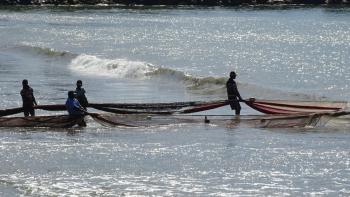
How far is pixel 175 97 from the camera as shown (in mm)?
33906

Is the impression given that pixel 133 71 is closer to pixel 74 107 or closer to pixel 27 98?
pixel 27 98

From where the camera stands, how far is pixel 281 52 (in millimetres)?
61719

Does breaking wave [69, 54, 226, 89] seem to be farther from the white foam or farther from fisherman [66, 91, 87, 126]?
fisherman [66, 91, 87, 126]

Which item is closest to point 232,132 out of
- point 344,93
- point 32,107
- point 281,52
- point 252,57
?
point 32,107

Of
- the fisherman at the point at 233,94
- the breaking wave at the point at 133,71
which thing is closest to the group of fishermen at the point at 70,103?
the fisherman at the point at 233,94

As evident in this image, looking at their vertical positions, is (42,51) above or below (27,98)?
above

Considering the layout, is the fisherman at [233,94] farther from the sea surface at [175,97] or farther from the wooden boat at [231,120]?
the sea surface at [175,97]

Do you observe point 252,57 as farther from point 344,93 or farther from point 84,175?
point 84,175

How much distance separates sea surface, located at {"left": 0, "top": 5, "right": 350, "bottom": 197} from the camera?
1709cm

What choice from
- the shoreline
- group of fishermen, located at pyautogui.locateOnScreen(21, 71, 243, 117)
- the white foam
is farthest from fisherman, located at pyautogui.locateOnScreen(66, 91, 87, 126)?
the shoreline

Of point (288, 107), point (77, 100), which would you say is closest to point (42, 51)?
point (77, 100)

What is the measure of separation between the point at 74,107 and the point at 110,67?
25107 mm

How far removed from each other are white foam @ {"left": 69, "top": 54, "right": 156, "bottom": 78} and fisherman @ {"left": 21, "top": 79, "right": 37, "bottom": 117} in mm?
20006

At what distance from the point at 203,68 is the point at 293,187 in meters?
32.6
